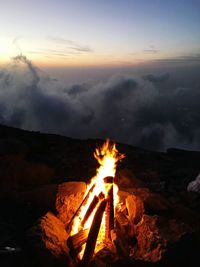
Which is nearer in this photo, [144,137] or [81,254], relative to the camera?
[81,254]

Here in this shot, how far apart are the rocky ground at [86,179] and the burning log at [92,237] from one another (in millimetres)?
521

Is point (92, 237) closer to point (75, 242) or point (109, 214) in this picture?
point (75, 242)

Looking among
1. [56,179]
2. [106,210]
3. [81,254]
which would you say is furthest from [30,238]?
[56,179]

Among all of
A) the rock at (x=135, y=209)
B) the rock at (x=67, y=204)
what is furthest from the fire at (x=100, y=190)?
the rock at (x=135, y=209)

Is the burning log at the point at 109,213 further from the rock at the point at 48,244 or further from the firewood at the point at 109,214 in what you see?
the rock at the point at 48,244

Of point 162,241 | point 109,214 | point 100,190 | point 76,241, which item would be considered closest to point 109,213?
point 109,214

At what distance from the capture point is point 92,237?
546 centimetres

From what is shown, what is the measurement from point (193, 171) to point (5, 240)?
28.6ft

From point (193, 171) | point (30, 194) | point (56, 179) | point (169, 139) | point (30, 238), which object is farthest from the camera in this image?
point (169, 139)

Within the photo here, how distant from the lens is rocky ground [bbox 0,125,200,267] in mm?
5344

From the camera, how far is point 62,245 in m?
5.66

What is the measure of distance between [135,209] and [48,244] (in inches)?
71.8

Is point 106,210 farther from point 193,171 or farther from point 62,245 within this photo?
point 193,171

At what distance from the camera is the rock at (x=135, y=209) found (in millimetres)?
6316
